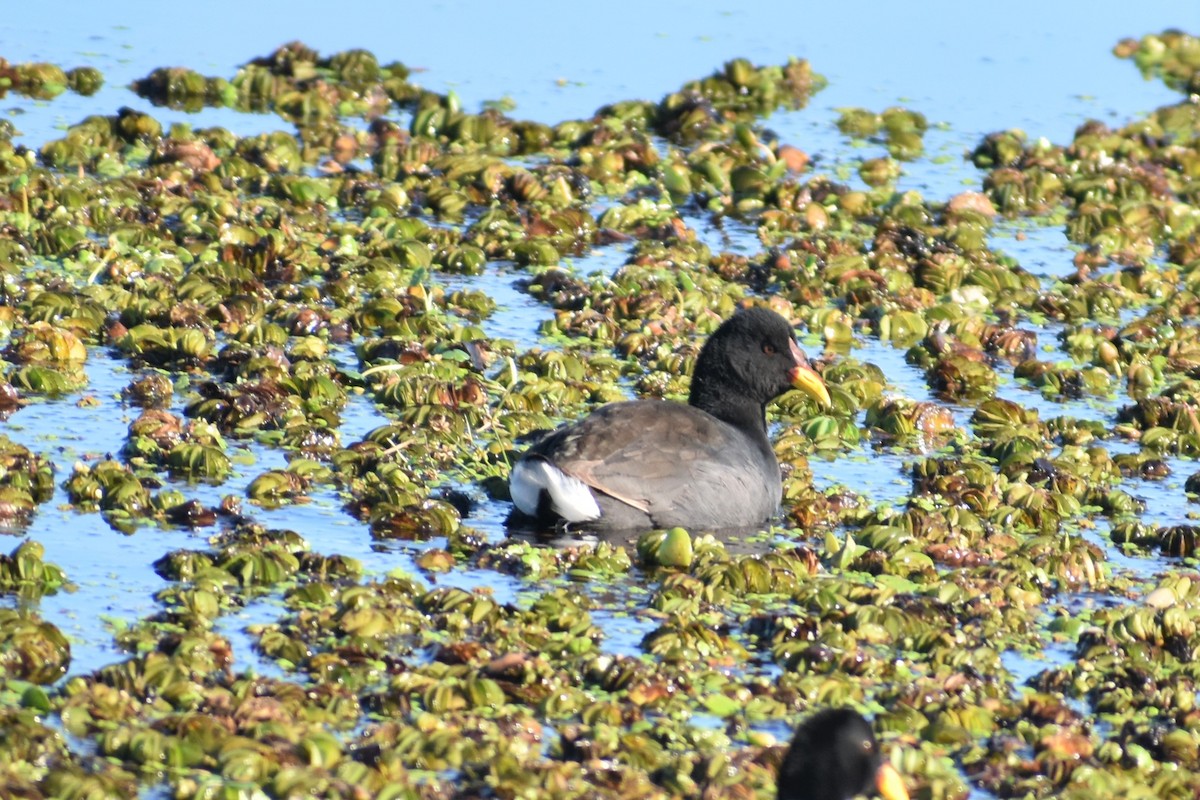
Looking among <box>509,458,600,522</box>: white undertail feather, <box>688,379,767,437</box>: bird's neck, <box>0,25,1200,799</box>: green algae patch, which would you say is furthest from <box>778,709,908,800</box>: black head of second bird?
<box>688,379,767,437</box>: bird's neck

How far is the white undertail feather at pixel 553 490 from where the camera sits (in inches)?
356

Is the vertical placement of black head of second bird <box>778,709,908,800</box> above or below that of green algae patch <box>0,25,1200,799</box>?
above

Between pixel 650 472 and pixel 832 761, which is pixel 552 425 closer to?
pixel 650 472

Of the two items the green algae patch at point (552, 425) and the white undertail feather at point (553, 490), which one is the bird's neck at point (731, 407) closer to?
the green algae patch at point (552, 425)

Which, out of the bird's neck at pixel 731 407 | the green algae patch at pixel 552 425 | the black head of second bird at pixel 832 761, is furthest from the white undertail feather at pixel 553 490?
the black head of second bird at pixel 832 761

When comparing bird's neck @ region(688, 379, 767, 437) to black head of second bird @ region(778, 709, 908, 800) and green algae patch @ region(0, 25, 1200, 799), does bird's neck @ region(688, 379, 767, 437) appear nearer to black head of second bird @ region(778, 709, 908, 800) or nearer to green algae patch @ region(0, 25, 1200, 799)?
green algae patch @ region(0, 25, 1200, 799)

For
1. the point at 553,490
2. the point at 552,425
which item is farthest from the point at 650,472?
the point at 552,425

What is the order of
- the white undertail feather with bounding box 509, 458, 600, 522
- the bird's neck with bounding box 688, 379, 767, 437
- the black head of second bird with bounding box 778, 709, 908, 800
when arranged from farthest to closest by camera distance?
the bird's neck with bounding box 688, 379, 767, 437 < the white undertail feather with bounding box 509, 458, 600, 522 < the black head of second bird with bounding box 778, 709, 908, 800

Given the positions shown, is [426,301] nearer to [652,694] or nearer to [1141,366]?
[1141,366]

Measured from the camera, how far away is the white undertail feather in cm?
905

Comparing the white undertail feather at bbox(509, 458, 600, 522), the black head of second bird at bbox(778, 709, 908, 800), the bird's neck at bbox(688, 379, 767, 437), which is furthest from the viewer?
the bird's neck at bbox(688, 379, 767, 437)

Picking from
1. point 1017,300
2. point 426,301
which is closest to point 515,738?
point 426,301

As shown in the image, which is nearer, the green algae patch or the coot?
the green algae patch

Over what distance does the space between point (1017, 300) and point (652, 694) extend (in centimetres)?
761
